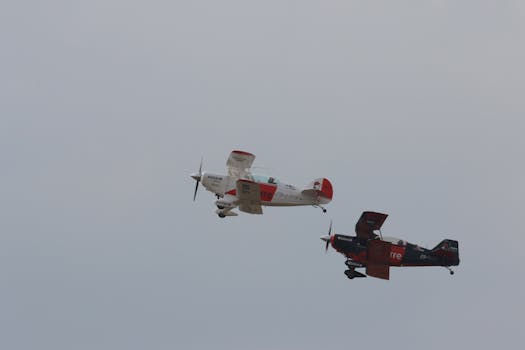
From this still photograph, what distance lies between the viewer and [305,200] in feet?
209

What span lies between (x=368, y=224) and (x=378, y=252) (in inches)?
63.0

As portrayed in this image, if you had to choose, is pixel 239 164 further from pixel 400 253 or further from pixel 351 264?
pixel 400 253

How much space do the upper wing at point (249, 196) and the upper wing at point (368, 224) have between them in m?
5.64

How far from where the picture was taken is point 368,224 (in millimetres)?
59312

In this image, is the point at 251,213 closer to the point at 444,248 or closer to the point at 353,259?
the point at 353,259

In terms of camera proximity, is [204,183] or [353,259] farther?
[204,183]

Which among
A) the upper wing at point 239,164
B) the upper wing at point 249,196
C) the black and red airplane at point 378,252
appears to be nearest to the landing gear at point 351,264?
the black and red airplane at point 378,252

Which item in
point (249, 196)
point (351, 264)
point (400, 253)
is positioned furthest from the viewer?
point (249, 196)

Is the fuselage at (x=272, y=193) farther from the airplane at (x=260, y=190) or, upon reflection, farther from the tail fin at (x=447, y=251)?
the tail fin at (x=447, y=251)

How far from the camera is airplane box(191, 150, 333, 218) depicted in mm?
62812

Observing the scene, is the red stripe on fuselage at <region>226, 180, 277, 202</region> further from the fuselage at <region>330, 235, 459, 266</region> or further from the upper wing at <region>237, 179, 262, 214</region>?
the fuselage at <region>330, 235, 459, 266</region>

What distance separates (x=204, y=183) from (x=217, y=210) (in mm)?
1622

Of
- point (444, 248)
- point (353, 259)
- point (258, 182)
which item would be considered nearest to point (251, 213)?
point (258, 182)

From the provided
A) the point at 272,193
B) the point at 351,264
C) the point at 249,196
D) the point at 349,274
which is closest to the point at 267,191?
the point at 272,193
